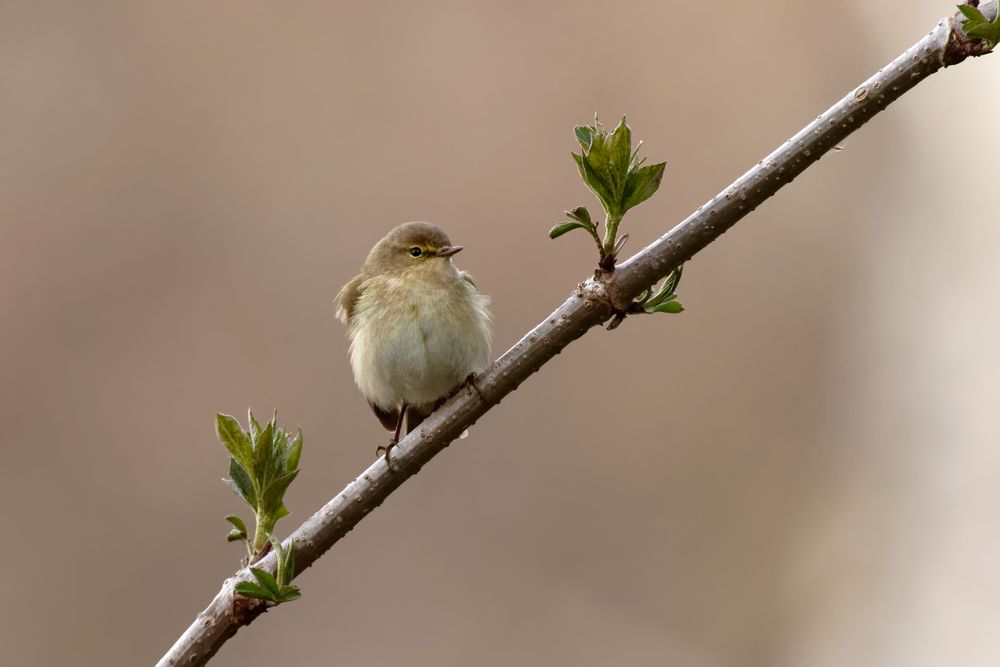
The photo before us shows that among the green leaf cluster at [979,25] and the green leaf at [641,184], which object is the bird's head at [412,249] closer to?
the green leaf at [641,184]

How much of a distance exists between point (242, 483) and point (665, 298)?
45.7 inches

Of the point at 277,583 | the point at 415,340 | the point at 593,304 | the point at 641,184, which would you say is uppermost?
the point at 415,340

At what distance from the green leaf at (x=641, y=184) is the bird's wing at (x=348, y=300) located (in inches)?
127

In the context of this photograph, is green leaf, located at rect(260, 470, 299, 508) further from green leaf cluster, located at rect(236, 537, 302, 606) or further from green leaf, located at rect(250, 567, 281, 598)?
green leaf, located at rect(250, 567, 281, 598)

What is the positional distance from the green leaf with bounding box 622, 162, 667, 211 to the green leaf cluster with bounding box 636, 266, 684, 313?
21 centimetres

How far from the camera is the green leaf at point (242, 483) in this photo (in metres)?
2.45

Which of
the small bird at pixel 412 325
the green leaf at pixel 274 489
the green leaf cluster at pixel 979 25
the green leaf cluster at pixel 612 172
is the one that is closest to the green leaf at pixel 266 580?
the green leaf at pixel 274 489

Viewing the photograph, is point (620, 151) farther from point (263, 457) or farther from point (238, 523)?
point (238, 523)

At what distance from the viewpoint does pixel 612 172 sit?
2344mm

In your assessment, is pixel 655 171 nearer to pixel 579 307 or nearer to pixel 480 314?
pixel 579 307

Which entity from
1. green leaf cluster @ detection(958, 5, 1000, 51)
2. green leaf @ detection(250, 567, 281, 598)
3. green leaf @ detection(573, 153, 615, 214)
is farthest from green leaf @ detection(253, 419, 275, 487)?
green leaf cluster @ detection(958, 5, 1000, 51)

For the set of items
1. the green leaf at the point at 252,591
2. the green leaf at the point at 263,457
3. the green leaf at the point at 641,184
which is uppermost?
the green leaf at the point at 263,457

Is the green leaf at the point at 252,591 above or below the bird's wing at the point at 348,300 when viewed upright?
below

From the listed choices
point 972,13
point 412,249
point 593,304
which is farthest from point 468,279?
point 972,13
